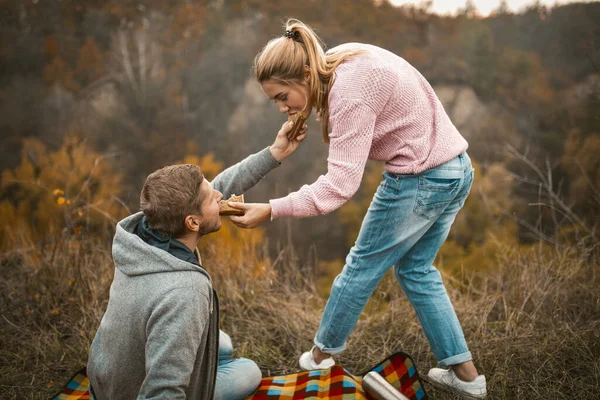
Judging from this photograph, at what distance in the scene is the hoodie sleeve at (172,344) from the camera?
5.10ft

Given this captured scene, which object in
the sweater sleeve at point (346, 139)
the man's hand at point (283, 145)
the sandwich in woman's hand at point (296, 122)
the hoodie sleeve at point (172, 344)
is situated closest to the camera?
the hoodie sleeve at point (172, 344)

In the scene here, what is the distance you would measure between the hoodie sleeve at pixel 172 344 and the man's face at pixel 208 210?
0.26 metres

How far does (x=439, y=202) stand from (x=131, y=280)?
110 centimetres

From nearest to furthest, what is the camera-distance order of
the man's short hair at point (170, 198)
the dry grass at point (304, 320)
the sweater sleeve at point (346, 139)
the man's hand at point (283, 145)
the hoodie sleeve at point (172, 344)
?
the hoodie sleeve at point (172, 344), the man's short hair at point (170, 198), the sweater sleeve at point (346, 139), the man's hand at point (283, 145), the dry grass at point (304, 320)

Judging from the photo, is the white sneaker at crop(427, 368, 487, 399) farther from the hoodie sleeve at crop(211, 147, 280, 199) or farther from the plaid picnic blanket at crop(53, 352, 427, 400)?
the hoodie sleeve at crop(211, 147, 280, 199)

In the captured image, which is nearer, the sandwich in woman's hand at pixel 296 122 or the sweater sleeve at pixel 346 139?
the sweater sleeve at pixel 346 139

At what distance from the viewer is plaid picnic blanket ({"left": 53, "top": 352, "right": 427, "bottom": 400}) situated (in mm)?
2150

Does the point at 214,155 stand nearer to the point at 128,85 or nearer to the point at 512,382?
the point at 128,85

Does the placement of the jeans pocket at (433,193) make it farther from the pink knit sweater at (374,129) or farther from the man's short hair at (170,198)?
the man's short hair at (170,198)

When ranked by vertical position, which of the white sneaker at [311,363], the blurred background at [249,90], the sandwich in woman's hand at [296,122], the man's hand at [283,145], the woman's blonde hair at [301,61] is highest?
the woman's blonde hair at [301,61]

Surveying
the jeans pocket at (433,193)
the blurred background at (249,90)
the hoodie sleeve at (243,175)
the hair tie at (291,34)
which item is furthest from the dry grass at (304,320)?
the blurred background at (249,90)

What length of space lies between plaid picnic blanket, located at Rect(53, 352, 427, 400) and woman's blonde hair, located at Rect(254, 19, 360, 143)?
107 cm

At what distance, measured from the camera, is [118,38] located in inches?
1078

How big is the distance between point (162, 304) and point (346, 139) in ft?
2.66
